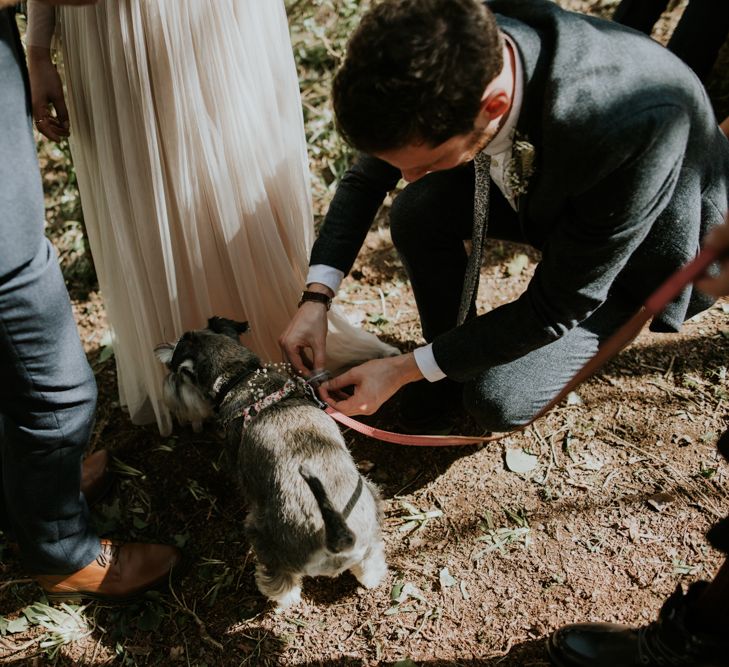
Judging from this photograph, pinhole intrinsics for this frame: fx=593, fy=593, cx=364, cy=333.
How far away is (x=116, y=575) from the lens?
283 cm

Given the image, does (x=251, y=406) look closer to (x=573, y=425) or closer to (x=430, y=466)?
(x=430, y=466)

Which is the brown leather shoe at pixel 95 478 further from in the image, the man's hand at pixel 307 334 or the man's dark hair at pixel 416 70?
the man's dark hair at pixel 416 70

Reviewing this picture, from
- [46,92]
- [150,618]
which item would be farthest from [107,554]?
[46,92]

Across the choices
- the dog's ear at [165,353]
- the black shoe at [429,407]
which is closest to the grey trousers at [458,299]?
the black shoe at [429,407]

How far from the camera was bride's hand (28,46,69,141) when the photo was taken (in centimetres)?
252

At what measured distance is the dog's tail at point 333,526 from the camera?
2138 millimetres

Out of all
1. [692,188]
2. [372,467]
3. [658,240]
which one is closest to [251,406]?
[372,467]

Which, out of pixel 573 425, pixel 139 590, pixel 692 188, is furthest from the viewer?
pixel 573 425

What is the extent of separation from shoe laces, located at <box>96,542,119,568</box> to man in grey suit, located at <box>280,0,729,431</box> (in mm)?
1287

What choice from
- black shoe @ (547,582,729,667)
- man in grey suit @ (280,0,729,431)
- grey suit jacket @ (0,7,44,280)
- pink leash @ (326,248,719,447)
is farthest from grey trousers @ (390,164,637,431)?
grey suit jacket @ (0,7,44,280)

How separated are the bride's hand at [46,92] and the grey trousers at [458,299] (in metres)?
1.64

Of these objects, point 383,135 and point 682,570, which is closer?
point 383,135

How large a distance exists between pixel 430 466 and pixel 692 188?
1.86 metres

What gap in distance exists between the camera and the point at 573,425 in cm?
340
